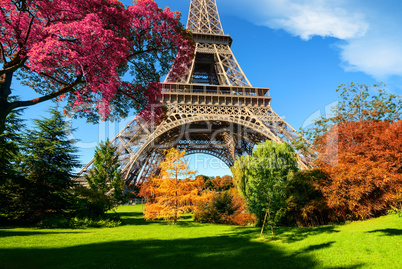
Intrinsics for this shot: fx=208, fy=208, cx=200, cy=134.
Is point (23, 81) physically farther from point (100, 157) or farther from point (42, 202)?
point (100, 157)

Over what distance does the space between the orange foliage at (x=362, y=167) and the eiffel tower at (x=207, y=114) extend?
488 centimetres

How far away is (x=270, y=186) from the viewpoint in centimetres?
928

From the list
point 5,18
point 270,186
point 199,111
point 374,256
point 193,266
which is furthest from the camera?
point 199,111

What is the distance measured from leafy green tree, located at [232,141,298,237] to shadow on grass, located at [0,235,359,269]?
200cm

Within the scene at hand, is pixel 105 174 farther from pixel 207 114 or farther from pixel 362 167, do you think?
pixel 362 167

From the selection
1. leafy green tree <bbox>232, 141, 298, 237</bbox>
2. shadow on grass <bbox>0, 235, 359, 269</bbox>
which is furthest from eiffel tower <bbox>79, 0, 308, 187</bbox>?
shadow on grass <bbox>0, 235, 359, 269</bbox>

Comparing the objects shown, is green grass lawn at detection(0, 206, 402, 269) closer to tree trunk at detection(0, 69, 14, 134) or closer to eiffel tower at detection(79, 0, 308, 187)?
tree trunk at detection(0, 69, 14, 134)

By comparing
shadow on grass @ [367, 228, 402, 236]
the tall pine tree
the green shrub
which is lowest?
the green shrub

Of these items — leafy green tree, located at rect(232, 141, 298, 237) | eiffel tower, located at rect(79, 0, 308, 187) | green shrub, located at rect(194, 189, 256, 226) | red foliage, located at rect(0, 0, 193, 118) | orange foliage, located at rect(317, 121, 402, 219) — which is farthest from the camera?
eiffel tower, located at rect(79, 0, 308, 187)

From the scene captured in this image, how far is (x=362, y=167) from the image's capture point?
1135 centimetres

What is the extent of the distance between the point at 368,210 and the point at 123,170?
1942cm

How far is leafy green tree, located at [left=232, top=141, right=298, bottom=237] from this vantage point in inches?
367

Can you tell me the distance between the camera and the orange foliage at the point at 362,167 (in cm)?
1133

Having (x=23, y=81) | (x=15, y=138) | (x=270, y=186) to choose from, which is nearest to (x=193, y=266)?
(x=270, y=186)
